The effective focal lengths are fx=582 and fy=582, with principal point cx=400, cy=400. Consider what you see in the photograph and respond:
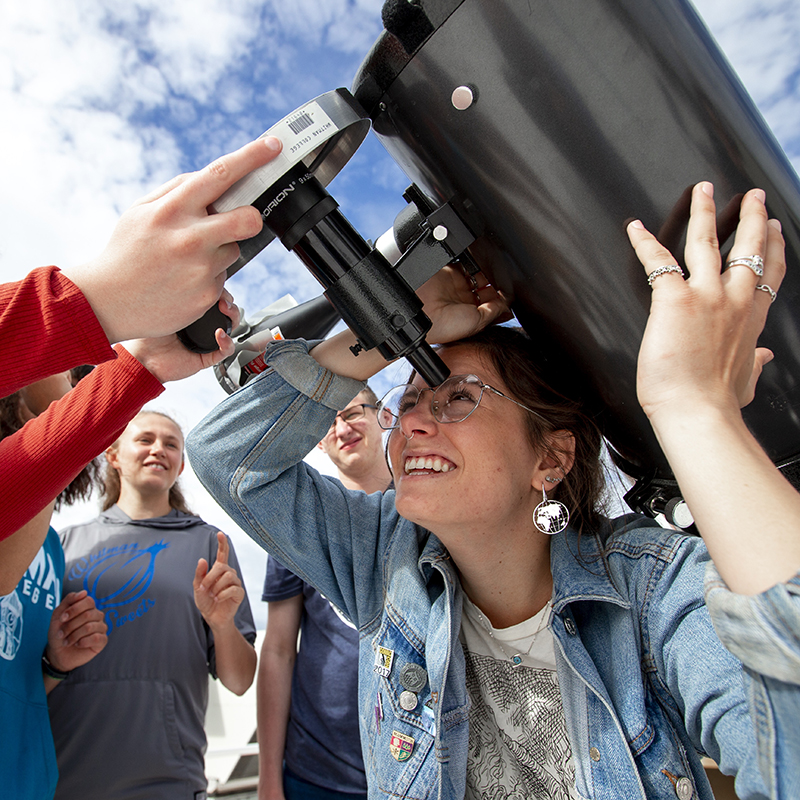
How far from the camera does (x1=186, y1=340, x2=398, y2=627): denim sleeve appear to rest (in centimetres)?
111

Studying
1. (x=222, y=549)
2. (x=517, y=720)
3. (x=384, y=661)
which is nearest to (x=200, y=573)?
(x=222, y=549)

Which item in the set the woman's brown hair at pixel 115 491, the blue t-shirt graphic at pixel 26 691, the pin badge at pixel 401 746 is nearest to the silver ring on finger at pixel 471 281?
the pin badge at pixel 401 746

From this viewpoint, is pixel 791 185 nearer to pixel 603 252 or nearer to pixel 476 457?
pixel 603 252

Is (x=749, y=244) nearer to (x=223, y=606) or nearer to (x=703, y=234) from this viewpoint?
(x=703, y=234)

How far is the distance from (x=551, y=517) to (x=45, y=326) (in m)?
0.88

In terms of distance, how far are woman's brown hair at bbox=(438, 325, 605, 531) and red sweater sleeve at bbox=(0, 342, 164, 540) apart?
0.62m

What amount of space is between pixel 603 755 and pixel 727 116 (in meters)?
0.90

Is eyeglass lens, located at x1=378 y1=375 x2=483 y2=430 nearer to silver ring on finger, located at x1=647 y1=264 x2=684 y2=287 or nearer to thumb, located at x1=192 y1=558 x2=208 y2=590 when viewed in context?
silver ring on finger, located at x1=647 y1=264 x2=684 y2=287

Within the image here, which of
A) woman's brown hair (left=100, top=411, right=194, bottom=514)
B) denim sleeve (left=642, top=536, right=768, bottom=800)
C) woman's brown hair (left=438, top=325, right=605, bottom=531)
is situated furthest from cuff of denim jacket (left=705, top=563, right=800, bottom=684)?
woman's brown hair (left=100, top=411, right=194, bottom=514)

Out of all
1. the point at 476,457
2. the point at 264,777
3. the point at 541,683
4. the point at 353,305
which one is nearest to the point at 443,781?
the point at 541,683

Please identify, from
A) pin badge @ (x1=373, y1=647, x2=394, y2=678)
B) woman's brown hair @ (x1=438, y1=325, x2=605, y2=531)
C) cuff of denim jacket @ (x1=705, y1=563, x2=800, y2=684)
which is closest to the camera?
cuff of denim jacket @ (x1=705, y1=563, x2=800, y2=684)

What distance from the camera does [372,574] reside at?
120cm

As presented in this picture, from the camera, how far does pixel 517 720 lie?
1029 mm

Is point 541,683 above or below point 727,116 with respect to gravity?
below
